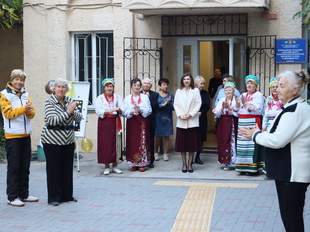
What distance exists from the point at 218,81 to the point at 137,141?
3.66 metres

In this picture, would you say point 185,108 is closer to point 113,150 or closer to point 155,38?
point 113,150

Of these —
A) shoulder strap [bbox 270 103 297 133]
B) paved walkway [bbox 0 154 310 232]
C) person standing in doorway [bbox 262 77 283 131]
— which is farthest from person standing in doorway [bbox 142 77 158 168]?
shoulder strap [bbox 270 103 297 133]

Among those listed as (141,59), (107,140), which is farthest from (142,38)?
(107,140)

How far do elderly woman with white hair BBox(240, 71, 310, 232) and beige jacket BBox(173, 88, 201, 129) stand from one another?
18.7 feet

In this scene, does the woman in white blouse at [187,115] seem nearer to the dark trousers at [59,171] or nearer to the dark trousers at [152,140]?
the dark trousers at [152,140]

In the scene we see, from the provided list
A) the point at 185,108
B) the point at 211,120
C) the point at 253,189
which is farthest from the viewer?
the point at 211,120

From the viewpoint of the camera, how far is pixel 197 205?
29.6 feet

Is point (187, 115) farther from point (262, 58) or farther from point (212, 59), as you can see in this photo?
point (212, 59)

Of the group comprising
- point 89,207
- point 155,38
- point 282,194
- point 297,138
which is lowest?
point 89,207

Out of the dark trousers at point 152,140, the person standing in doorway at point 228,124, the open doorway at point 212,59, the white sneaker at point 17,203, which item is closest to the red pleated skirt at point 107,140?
the dark trousers at point 152,140

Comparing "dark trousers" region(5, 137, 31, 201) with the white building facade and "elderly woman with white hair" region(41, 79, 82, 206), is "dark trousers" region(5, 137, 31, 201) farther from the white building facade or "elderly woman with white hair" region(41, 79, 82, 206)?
A: the white building facade

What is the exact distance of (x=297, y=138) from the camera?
18.7ft

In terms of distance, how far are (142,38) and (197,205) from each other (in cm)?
571

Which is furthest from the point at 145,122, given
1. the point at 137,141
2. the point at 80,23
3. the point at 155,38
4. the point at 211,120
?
the point at 211,120
